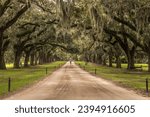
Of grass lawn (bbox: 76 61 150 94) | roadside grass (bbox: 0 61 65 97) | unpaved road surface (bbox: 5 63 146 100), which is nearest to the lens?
unpaved road surface (bbox: 5 63 146 100)

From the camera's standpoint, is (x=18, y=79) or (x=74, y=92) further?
(x=18, y=79)

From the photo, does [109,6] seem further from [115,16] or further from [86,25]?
[86,25]

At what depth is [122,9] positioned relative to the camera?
35.9m

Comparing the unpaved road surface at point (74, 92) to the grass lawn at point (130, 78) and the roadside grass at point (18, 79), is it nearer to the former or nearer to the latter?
the roadside grass at point (18, 79)

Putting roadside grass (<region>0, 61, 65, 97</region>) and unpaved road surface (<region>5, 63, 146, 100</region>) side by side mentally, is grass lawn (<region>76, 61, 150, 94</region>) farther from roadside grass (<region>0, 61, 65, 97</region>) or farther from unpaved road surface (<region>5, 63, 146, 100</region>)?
roadside grass (<region>0, 61, 65, 97</region>)

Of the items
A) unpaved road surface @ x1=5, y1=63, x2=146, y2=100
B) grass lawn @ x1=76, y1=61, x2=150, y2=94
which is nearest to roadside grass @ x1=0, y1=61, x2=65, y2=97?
unpaved road surface @ x1=5, y1=63, x2=146, y2=100

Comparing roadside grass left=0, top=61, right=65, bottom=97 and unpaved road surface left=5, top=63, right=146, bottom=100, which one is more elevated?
unpaved road surface left=5, top=63, right=146, bottom=100

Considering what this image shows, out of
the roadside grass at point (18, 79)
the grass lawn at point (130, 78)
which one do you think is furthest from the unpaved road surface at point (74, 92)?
the grass lawn at point (130, 78)

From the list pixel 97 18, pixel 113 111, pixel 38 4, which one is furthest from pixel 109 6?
pixel 113 111

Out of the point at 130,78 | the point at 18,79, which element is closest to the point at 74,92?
the point at 18,79

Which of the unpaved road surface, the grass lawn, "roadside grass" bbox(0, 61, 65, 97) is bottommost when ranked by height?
the grass lawn

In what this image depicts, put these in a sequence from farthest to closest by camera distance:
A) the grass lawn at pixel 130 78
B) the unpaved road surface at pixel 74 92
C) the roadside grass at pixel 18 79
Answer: the grass lawn at pixel 130 78
the roadside grass at pixel 18 79
the unpaved road surface at pixel 74 92

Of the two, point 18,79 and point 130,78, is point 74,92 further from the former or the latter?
point 130,78

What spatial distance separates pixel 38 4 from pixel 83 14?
704 cm
